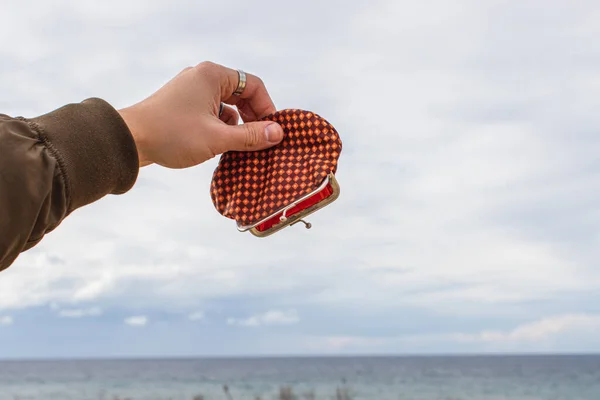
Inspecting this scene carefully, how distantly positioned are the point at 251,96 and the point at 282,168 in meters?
0.27

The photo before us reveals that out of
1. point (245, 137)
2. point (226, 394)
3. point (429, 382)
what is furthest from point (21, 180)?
point (429, 382)

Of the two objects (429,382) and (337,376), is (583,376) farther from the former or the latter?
(337,376)

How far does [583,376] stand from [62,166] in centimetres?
6263

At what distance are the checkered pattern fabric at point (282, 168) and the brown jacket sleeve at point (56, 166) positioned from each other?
610 mm

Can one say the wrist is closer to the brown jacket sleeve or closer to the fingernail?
the brown jacket sleeve

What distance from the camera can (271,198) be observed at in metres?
2.09

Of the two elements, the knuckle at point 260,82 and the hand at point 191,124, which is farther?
the knuckle at point 260,82

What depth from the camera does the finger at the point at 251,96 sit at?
82.4 inches

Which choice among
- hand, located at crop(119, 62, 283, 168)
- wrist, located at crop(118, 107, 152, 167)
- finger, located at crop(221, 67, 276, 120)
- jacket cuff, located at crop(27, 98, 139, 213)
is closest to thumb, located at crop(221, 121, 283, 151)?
hand, located at crop(119, 62, 283, 168)

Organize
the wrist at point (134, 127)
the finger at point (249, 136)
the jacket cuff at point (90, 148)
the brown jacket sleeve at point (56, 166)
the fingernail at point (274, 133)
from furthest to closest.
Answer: the fingernail at point (274, 133)
the finger at point (249, 136)
the wrist at point (134, 127)
the jacket cuff at point (90, 148)
the brown jacket sleeve at point (56, 166)

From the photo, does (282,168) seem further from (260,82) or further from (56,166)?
(56,166)

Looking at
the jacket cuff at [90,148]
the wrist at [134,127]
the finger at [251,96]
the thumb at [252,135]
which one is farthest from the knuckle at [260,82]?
the jacket cuff at [90,148]

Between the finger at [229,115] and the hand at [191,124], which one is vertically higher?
the finger at [229,115]

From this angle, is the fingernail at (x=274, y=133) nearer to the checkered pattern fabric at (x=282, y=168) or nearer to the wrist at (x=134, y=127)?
the checkered pattern fabric at (x=282, y=168)
